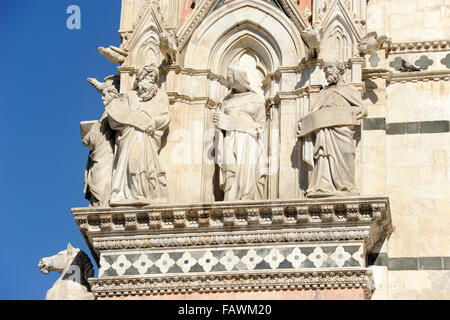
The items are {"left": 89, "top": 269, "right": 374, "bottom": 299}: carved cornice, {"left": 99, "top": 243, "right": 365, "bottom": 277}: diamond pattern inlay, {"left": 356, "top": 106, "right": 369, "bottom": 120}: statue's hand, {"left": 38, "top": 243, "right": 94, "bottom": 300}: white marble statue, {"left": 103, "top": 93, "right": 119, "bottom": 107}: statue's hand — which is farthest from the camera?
{"left": 103, "top": 93, "right": 119, "bottom": 107}: statue's hand

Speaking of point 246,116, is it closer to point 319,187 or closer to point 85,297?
point 319,187

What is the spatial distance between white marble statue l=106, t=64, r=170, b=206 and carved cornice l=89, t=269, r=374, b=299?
0.92 m

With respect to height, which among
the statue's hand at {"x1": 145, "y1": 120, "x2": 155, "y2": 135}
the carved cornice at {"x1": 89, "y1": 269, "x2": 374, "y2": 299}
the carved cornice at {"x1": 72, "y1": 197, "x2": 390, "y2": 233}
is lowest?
the carved cornice at {"x1": 89, "y1": 269, "x2": 374, "y2": 299}

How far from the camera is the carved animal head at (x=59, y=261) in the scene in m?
17.1

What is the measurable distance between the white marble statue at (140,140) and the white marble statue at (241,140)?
687 mm

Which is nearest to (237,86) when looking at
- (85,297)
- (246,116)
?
(246,116)

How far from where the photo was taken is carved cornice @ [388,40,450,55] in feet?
56.9

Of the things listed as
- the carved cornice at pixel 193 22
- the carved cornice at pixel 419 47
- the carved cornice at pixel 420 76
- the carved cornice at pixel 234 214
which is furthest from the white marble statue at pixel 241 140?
the carved cornice at pixel 419 47

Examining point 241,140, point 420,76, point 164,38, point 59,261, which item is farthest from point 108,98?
point 420,76

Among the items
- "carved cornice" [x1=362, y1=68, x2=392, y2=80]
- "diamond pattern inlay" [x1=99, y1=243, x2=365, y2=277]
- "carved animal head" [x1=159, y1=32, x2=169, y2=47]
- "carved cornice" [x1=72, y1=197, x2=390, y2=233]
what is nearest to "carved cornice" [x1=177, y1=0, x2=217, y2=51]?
"carved animal head" [x1=159, y1=32, x2=169, y2=47]

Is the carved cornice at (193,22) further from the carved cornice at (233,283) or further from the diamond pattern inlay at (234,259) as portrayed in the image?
the carved cornice at (233,283)

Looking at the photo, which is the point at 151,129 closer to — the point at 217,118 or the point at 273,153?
the point at 217,118

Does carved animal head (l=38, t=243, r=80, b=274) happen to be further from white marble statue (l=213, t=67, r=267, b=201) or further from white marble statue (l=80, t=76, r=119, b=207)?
white marble statue (l=213, t=67, r=267, b=201)
